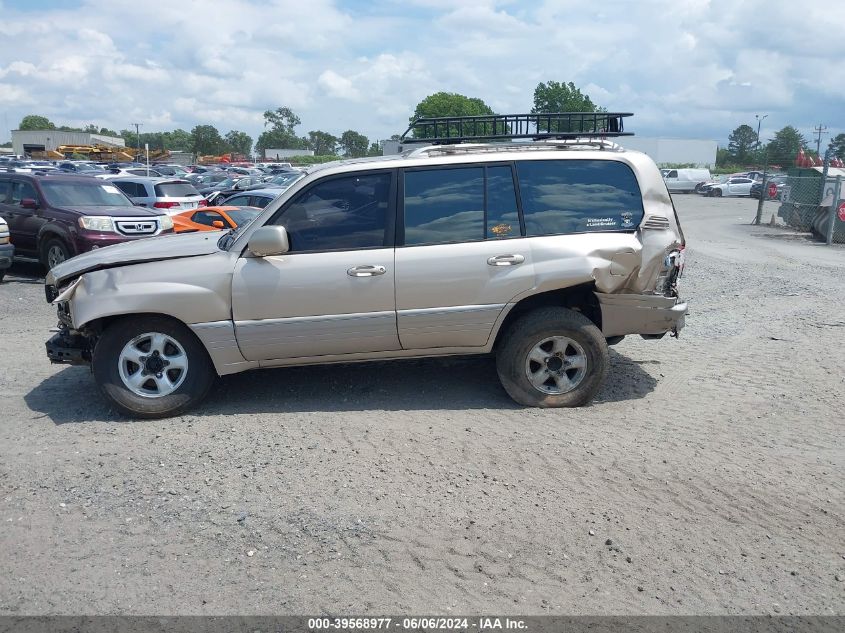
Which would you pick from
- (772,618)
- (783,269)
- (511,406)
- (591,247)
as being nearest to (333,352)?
(511,406)

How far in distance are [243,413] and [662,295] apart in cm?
335

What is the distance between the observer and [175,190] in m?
19.2

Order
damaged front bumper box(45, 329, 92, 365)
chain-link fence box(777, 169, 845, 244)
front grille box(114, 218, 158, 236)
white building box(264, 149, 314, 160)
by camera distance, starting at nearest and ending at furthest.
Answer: damaged front bumper box(45, 329, 92, 365) < front grille box(114, 218, 158, 236) < chain-link fence box(777, 169, 845, 244) < white building box(264, 149, 314, 160)

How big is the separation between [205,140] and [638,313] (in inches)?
4341

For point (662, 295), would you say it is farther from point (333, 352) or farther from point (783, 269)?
point (783, 269)

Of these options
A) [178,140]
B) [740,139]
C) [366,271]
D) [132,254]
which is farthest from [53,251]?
[178,140]

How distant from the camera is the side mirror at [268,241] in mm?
5555

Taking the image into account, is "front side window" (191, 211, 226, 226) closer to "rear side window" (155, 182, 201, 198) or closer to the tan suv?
"rear side window" (155, 182, 201, 198)

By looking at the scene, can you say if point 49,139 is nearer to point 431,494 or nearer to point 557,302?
point 557,302

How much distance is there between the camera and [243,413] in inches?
233

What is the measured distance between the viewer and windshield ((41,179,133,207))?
12797 mm

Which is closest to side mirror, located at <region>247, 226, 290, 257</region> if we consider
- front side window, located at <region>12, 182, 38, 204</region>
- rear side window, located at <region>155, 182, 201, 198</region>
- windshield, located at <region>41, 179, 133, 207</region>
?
windshield, located at <region>41, 179, 133, 207</region>

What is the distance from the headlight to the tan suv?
635 cm

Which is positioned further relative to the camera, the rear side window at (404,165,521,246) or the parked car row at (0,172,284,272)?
the parked car row at (0,172,284,272)
